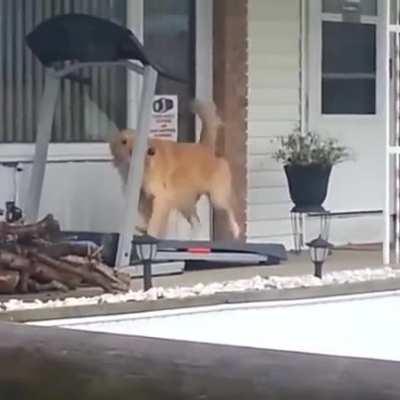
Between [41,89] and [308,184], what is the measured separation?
184 cm

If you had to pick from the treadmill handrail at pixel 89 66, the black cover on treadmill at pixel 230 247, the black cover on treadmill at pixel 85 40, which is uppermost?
the black cover on treadmill at pixel 85 40

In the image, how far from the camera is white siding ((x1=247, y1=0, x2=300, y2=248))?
8.68 meters

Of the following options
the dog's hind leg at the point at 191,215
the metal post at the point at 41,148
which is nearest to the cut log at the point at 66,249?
the metal post at the point at 41,148

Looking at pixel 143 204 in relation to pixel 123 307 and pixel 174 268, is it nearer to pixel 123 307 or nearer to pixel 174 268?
pixel 174 268

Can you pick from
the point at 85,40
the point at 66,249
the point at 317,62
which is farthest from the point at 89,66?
the point at 317,62

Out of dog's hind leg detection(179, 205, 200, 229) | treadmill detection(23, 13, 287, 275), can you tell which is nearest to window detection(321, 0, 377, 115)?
dog's hind leg detection(179, 205, 200, 229)

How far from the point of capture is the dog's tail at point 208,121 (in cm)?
799

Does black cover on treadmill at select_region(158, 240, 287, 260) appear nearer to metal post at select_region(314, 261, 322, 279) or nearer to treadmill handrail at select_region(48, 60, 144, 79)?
metal post at select_region(314, 261, 322, 279)

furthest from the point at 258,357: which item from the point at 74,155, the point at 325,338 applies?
the point at 74,155

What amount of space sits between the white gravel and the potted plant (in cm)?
119

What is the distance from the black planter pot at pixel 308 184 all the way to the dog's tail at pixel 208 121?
25.9 inches

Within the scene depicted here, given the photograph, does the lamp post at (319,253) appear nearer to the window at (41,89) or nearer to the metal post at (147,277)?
the metal post at (147,277)

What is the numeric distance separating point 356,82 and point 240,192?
1.34 meters

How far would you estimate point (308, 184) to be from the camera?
851cm
